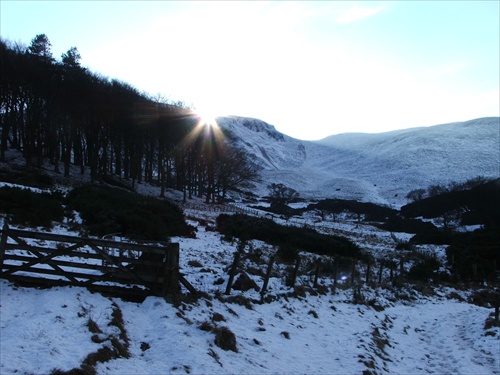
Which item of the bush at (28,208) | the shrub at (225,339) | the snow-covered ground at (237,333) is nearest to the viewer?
the snow-covered ground at (237,333)

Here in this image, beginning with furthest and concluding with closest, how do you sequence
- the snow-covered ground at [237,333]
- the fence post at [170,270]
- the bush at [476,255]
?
the bush at [476,255], the fence post at [170,270], the snow-covered ground at [237,333]

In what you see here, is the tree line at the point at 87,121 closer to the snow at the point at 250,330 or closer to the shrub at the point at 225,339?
the snow at the point at 250,330

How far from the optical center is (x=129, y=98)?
46.3 metres

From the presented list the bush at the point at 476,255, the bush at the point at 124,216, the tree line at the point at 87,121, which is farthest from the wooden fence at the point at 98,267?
the tree line at the point at 87,121

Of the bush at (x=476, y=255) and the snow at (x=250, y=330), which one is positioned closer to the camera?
the snow at (x=250, y=330)

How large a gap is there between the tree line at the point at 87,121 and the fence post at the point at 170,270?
102 ft

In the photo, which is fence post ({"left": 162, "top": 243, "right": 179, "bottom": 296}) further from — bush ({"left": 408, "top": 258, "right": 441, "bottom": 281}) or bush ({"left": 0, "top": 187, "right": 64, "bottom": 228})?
bush ({"left": 408, "top": 258, "right": 441, "bottom": 281})

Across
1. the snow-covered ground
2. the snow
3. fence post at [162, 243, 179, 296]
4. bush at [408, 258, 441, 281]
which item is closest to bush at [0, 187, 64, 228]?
the snow

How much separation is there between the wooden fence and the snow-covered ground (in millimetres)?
372

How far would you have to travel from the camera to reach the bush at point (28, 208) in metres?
15.6

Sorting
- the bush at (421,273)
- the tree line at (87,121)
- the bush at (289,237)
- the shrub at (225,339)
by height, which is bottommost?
the bush at (421,273)

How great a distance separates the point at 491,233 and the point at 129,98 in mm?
43359

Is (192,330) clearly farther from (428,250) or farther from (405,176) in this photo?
(405,176)

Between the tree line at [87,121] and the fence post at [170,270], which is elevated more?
the tree line at [87,121]
